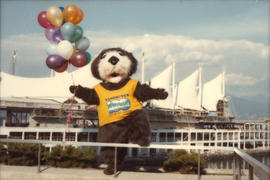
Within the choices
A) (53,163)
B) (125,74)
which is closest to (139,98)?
(125,74)

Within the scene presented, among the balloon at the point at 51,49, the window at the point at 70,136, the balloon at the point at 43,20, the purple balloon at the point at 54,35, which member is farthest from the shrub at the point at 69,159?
the window at the point at 70,136

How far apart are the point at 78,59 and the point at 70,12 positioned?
4.34 feet

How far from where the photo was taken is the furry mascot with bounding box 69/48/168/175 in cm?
579

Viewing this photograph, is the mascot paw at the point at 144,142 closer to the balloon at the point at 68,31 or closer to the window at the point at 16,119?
the balloon at the point at 68,31

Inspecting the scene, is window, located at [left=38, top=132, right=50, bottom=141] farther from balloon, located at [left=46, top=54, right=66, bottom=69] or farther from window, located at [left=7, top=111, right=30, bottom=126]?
balloon, located at [left=46, top=54, right=66, bottom=69]

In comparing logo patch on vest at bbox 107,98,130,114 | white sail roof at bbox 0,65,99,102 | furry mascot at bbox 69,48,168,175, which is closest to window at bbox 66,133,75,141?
white sail roof at bbox 0,65,99,102

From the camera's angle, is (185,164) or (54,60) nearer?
(185,164)

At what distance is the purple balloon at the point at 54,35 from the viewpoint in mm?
8188

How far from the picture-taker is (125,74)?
620 cm

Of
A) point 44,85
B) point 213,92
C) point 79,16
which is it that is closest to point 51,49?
point 79,16

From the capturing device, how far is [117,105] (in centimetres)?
587

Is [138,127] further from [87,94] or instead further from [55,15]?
[55,15]

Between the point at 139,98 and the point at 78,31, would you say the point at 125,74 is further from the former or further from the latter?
the point at 78,31

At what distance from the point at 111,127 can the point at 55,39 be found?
377 centimetres
